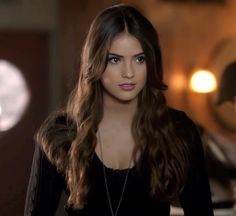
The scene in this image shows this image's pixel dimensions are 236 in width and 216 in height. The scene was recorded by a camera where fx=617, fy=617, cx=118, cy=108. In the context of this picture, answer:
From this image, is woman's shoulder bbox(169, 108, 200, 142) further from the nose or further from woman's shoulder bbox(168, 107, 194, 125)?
the nose

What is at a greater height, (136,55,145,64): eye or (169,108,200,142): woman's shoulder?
(136,55,145,64): eye

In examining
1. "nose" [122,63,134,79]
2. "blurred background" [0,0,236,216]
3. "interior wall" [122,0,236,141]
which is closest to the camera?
"nose" [122,63,134,79]

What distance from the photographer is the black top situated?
3.80 feet

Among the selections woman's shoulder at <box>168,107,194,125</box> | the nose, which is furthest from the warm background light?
the nose

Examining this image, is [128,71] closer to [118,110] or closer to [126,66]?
[126,66]

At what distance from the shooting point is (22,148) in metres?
2.21

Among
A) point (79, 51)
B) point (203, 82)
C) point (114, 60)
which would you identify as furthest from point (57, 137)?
point (203, 82)

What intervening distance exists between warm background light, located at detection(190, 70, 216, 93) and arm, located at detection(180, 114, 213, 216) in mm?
2513

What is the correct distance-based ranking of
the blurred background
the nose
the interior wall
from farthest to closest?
the interior wall → the blurred background → the nose

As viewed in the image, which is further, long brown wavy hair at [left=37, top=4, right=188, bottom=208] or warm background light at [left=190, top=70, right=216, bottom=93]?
warm background light at [left=190, top=70, right=216, bottom=93]

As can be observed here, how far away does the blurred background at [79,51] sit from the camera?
3.09 metres

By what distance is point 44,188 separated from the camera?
1.21m

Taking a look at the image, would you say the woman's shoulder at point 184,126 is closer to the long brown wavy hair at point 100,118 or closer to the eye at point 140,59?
the long brown wavy hair at point 100,118

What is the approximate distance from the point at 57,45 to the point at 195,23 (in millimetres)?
869
